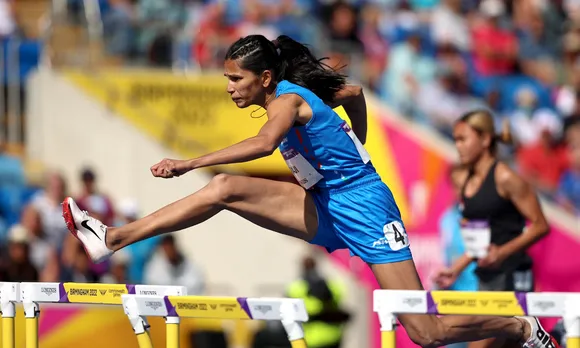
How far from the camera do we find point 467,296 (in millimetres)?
4570

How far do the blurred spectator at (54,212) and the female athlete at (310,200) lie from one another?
6.20 m

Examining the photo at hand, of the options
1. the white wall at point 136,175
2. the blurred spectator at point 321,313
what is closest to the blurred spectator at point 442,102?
the white wall at point 136,175

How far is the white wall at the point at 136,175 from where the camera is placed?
1426cm

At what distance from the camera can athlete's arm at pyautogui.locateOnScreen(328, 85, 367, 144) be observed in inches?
257

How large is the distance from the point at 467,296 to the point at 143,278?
8.59m

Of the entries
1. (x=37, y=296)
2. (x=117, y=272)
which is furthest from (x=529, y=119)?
(x=37, y=296)

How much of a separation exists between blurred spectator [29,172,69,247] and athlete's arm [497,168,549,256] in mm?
5946

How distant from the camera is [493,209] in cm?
776

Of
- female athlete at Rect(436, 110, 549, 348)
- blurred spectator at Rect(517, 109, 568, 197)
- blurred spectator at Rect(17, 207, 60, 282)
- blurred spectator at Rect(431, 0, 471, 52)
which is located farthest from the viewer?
blurred spectator at Rect(431, 0, 471, 52)

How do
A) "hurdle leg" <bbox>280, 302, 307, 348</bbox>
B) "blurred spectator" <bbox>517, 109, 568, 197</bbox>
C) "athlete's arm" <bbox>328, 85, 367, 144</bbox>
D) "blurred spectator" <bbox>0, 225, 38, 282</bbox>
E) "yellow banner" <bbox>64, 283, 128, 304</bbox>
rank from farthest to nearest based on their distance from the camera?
"blurred spectator" <bbox>517, 109, 568, 197</bbox>
"blurred spectator" <bbox>0, 225, 38, 282</bbox>
"athlete's arm" <bbox>328, 85, 367, 144</bbox>
"yellow banner" <bbox>64, 283, 128, 304</bbox>
"hurdle leg" <bbox>280, 302, 307, 348</bbox>

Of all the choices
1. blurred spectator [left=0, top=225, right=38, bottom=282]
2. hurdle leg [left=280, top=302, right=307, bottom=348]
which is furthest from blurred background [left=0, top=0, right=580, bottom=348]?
hurdle leg [left=280, top=302, right=307, bottom=348]

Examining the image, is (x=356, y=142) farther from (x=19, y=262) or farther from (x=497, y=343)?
(x=19, y=262)

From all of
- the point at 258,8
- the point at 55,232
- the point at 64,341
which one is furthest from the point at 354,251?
the point at 258,8

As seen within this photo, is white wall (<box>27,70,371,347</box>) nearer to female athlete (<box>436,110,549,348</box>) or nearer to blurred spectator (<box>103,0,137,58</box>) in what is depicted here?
blurred spectator (<box>103,0,137,58</box>)
